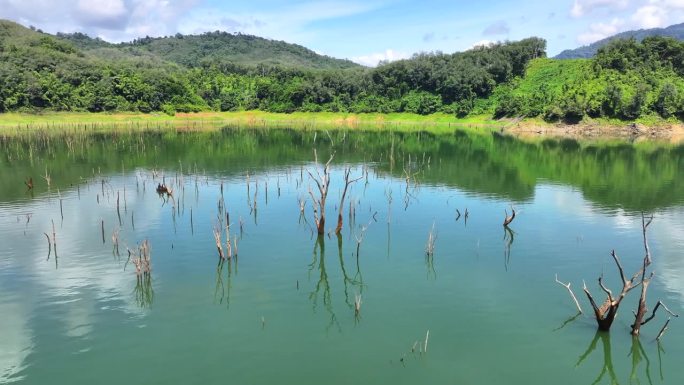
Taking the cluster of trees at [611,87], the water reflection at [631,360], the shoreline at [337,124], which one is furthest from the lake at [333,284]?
the cluster of trees at [611,87]

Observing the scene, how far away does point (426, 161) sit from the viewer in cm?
5675

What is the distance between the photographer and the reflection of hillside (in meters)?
40.4

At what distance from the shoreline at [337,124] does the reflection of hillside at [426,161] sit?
16550 millimetres

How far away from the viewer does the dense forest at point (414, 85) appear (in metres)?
98.9

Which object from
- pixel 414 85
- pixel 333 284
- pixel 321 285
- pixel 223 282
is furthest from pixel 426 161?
pixel 414 85

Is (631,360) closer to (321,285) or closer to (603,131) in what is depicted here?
(321,285)

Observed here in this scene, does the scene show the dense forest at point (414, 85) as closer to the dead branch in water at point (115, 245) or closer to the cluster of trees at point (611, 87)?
the cluster of trees at point (611, 87)

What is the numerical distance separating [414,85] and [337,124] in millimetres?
28697

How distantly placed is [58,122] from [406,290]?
108898 mm

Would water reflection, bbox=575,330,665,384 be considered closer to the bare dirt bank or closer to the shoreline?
the shoreline

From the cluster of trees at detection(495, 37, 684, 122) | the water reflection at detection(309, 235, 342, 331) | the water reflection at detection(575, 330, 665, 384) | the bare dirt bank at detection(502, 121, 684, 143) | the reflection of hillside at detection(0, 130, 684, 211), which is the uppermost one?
the cluster of trees at detection(495, 37, 684, 122)

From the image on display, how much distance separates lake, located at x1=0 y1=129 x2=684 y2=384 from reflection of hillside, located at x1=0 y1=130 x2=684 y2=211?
0.87 meters

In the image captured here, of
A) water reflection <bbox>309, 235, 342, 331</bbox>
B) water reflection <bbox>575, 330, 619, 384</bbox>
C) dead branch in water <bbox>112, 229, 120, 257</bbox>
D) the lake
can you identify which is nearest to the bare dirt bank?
the lake

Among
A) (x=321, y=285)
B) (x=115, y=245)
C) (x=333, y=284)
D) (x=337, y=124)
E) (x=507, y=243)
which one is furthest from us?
(x=337, y=124)
